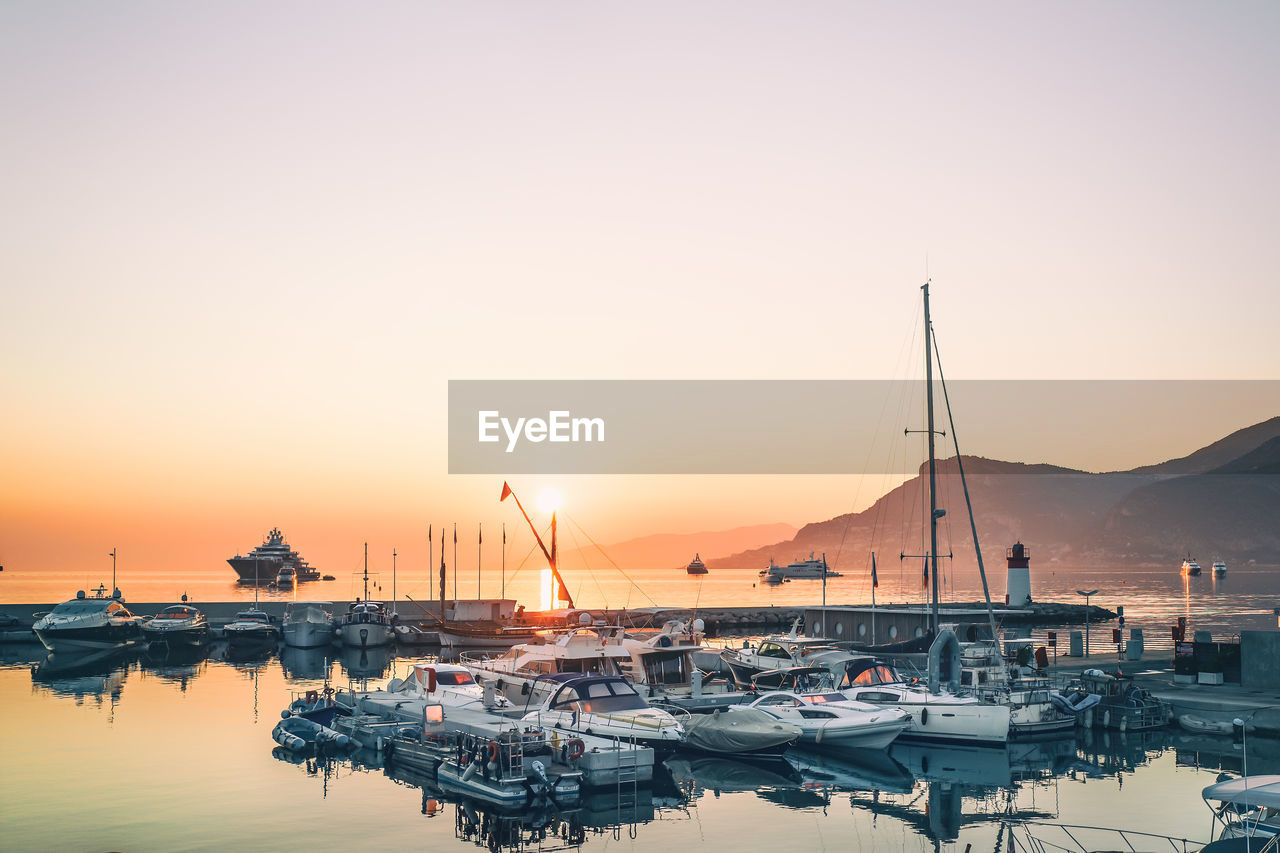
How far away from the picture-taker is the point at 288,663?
246 ft

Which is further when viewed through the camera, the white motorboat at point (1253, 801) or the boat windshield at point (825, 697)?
the boat windshield at point (825, 697)

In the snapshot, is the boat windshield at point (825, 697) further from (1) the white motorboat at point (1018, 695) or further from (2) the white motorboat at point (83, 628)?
(2) the white motorboat at point (83, 628)

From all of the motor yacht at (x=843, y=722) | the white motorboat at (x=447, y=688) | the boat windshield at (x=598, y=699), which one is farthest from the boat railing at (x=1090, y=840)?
the white motorboat at (x=447, y=688)

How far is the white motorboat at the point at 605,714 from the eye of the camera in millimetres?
32750

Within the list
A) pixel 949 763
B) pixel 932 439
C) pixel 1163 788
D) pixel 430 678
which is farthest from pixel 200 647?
pixel 1163 788

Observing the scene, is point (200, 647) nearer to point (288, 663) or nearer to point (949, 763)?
point (288, 663)

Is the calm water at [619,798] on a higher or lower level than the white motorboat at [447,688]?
lower

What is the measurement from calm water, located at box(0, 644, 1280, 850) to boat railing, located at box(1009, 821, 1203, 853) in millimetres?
524

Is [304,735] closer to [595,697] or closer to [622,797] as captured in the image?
[595,697]

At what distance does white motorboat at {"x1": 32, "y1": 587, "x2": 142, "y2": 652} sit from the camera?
78000 mm

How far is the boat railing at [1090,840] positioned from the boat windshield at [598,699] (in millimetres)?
12784

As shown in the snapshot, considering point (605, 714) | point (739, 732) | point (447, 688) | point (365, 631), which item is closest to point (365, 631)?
point (365, 631)

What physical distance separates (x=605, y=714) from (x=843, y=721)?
852 centimetres

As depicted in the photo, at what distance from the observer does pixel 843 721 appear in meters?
36.0
